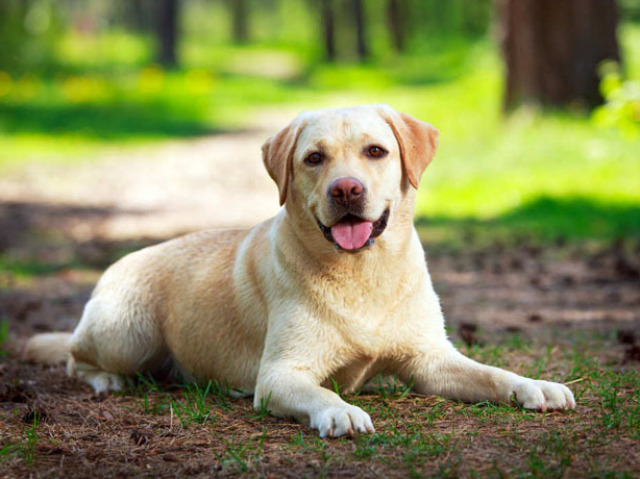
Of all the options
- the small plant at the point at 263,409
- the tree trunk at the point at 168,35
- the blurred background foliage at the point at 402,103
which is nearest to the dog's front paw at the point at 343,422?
the small plant at the point at 263,409

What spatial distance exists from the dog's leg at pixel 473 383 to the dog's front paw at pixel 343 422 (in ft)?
2.25

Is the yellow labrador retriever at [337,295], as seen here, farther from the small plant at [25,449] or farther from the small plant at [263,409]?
the small plant at [25,449]

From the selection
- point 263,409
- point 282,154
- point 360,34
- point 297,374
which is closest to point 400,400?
point 297,374

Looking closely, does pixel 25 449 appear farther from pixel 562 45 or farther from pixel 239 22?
pixel 239 22

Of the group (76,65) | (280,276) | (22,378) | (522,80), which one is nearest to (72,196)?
(522,80)

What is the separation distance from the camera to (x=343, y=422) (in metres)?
3.53

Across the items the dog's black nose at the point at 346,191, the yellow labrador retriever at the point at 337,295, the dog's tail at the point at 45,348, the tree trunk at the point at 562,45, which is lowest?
the dog's tail at the point at 45,348

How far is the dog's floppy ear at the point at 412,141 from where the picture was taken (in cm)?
417

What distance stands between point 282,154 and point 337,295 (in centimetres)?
75

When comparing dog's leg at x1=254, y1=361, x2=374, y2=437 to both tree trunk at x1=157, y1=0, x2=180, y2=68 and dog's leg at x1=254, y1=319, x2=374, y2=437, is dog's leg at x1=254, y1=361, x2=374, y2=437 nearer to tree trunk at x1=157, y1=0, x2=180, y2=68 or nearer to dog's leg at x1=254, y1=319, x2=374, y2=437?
dog's leg at x1=254, y1=319, x2=374, y2=437

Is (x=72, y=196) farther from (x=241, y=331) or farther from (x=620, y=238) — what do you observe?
(x=241, y=331)

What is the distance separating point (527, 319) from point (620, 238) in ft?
10.3

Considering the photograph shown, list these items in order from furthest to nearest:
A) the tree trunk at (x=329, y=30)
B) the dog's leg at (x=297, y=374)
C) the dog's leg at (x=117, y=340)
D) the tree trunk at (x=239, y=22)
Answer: the tree trunk at (x=239, y=22)
the tree trunk at (x=329, y=30)
the dog's leg at (x=117, y=340)
the dog's leg at (x=297, y=374)

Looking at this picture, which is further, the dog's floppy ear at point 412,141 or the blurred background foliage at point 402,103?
the blurred background foliage at point 402,103
